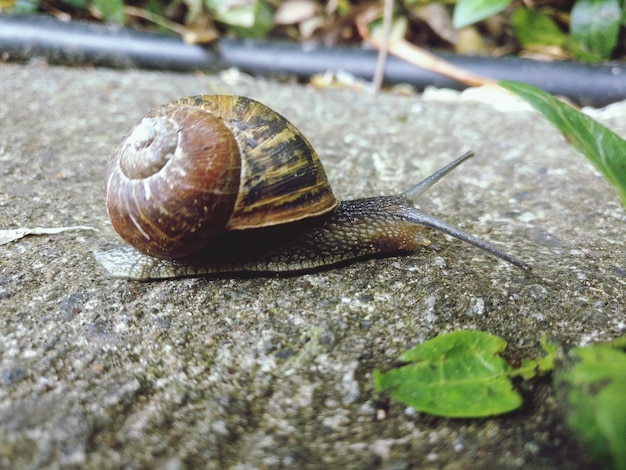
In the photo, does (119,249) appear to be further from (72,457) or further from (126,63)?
(126,63)

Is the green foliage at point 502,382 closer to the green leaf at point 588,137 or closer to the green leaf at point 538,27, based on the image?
the green leaf at point 588,137

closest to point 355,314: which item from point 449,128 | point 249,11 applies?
point 449,128

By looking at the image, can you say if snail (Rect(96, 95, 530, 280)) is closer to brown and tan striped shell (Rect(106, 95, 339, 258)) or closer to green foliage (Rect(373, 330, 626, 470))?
brown and tan striped shell (Rect(106, 95, 339, 258))

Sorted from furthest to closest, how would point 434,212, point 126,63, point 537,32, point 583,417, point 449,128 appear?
point 537,32
point 126,63
point 449,128
point 434,212
point 583,417

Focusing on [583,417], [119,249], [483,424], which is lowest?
[119,249]

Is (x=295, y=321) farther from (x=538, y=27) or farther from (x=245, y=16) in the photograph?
(x=538, y=27)

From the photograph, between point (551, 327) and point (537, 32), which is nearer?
point (551, 327)
